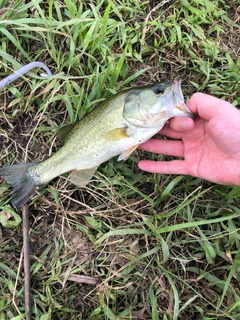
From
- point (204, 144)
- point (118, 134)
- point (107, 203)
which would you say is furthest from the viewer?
point (107, 203)

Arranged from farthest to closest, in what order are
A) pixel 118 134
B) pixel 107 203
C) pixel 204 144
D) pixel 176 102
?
1. pixel 107 203
2. pixel 204 144
3. pixel 118 134
4. pixel 176 102

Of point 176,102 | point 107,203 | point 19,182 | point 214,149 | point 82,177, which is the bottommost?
point 107,203

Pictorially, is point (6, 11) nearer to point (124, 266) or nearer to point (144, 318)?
point (124, 266)

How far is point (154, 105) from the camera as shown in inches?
125

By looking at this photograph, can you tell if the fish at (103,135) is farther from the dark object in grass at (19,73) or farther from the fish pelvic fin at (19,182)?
the dark object in grass at (19,73)

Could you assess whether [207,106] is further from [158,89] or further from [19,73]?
[19,73]

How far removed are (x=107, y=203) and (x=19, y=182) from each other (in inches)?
35.5

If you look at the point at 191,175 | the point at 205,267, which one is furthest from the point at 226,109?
the point at 205,267

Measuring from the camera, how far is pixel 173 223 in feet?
11.9

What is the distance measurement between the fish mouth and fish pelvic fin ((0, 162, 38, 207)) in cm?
143

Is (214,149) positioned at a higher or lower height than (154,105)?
lower

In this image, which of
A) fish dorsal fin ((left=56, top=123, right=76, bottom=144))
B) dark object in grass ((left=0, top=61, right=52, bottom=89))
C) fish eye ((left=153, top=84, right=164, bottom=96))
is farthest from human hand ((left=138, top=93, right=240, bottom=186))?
dark object in grass ((left=0, top=61, right=52, bottom=89))

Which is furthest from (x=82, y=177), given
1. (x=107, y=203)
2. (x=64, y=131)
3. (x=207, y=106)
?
(x=207, y=106)

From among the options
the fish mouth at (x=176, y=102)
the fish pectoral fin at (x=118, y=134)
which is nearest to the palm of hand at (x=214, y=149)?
the fish mouth at (x=176, y=102)
